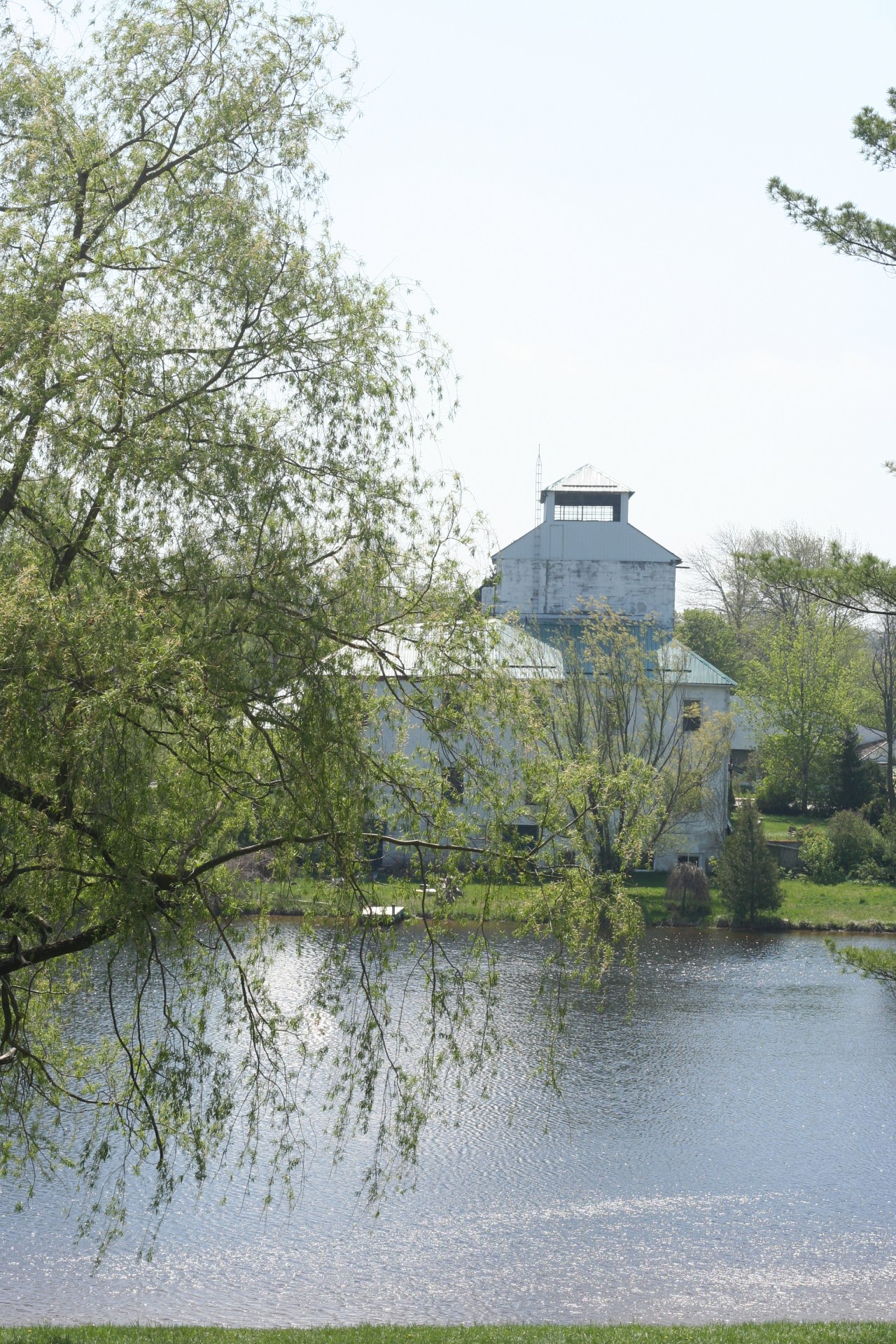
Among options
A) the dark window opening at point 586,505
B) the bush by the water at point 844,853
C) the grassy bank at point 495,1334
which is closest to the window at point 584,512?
the dark window opening at point 586,505

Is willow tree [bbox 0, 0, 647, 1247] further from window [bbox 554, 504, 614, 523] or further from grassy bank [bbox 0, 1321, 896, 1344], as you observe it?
window [bbox 554, 504, 614, 523]

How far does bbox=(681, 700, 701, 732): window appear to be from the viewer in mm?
33906

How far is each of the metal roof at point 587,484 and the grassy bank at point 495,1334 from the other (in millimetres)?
34095

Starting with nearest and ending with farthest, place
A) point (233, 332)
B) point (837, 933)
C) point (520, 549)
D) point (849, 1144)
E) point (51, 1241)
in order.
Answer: point (233, 332) < point (51, 1241) < point (849, 1144) < point (837, 933) < point (520, 549)

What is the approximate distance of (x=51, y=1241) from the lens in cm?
1281

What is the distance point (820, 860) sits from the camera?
120ft

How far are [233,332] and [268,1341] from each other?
8.11 m

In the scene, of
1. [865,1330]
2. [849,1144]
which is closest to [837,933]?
[849,1144]

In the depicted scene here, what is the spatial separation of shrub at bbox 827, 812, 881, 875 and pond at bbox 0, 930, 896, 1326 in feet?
55.4

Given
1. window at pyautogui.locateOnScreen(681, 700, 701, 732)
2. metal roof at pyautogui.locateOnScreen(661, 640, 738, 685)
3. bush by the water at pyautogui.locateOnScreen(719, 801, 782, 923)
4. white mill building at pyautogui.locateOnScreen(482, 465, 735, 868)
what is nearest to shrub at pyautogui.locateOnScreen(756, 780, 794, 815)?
white mill building at pyautogui.locateOnScreen(482, 465, 735, 868)

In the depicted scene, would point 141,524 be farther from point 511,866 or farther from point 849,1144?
point 849,1144

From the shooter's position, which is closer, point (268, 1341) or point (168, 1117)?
point (168, 1117)

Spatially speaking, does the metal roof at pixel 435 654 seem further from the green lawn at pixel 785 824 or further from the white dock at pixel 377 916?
the green lawn at pixel 785 824

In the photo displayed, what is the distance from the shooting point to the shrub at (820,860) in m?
36.1
